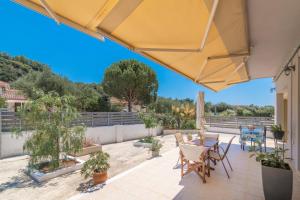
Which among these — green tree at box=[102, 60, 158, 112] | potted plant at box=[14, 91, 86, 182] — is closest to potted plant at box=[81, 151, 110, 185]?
potted plant at box=[14, 91, 86, 182]

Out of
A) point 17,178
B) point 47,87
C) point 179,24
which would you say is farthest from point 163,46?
point 47,87

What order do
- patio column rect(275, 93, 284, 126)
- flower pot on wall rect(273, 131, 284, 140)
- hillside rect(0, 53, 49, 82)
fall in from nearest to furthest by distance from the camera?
1. flower pot on wall rect(273, 131, 284, 140)
2. patio column rect(275, 93, 284, 126)
3. hillside rect(0, 53, 49, 82)

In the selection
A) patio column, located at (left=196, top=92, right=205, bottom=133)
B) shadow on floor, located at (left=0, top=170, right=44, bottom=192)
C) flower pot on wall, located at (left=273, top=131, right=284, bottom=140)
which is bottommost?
shadow on floor, located at (left=0, top=170, right=44, bottom=192)

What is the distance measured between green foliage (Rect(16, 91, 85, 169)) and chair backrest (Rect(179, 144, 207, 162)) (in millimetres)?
4264

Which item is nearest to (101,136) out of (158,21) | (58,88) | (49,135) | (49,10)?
(49,135)

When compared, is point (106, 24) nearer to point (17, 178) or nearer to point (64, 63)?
point (17, 178)

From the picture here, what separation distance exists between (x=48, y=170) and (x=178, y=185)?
15.8ft

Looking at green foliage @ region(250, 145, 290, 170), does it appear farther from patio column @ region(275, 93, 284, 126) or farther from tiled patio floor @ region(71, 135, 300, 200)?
patio column @ region(275, 93, 284, 126)

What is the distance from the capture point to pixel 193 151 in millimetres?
4977

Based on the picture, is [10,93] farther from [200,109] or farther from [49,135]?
[200,109]

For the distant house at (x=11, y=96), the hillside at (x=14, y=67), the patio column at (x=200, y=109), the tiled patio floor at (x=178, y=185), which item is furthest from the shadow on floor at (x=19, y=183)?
the hillside at (x=14, y=67)

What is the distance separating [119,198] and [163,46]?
3876 mm

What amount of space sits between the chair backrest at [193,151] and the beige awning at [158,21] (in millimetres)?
2737

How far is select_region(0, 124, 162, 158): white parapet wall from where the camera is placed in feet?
27.6
